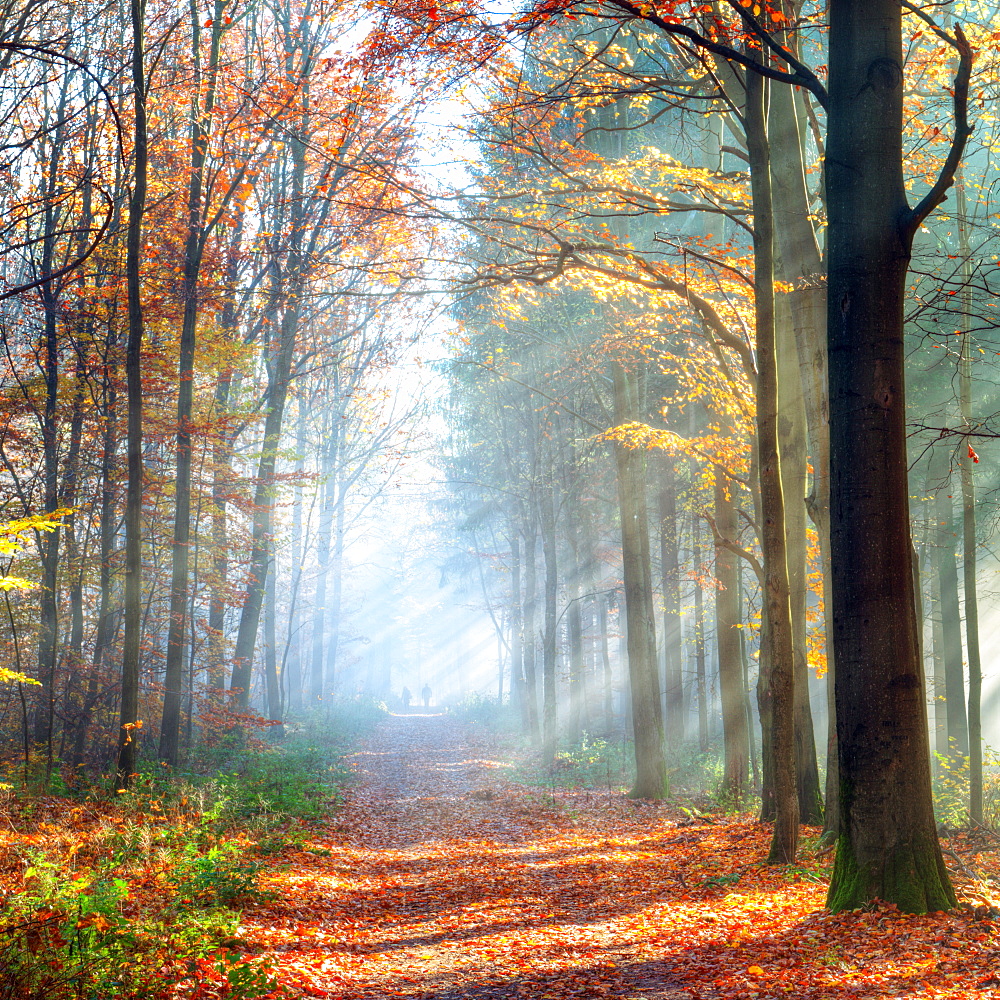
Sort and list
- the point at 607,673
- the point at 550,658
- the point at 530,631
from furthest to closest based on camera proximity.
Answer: the point at 530,631 < the point at 607,673 < the point at 550,658

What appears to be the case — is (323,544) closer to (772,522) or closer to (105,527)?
(105,527)

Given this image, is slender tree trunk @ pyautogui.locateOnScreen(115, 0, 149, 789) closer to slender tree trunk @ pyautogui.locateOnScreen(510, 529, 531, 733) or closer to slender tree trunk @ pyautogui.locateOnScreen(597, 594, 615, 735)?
slender tree trunk @ pyautogui.locateOnScreen(597, 594, 615, 735)

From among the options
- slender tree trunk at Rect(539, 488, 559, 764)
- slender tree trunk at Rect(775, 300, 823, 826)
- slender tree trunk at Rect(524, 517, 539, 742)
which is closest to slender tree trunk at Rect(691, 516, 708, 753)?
slender tree trunk at Rect(539, 488, 559, 764)

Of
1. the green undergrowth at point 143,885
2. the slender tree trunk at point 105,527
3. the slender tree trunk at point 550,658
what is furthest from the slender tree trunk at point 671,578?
the slender tree trunk at point 105,527

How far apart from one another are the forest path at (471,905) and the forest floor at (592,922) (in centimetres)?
2

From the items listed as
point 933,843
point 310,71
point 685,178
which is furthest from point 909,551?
point 310,71

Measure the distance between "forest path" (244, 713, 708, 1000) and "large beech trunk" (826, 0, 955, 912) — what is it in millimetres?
1658

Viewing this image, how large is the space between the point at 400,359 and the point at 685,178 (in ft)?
49.8

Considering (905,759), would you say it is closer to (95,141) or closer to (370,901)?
(370,901)

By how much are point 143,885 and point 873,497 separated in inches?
224

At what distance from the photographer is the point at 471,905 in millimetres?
6699

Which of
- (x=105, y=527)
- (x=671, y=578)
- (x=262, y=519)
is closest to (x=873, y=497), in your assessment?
(x=105, y=527)

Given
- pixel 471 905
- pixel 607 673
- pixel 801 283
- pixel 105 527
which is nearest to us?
pixel 471 905

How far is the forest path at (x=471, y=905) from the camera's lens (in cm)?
473
